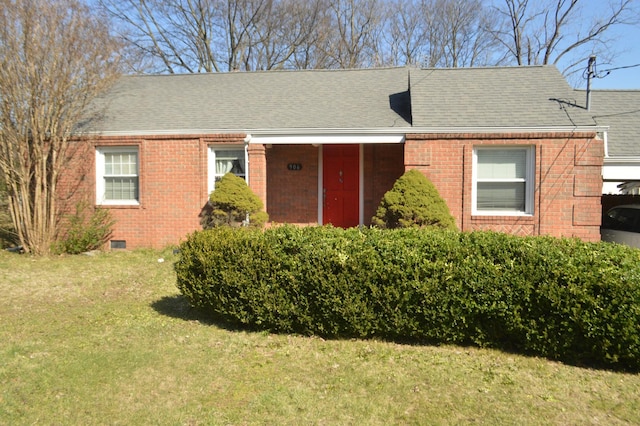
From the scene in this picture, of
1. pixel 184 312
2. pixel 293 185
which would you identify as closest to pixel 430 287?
pixel 184 312

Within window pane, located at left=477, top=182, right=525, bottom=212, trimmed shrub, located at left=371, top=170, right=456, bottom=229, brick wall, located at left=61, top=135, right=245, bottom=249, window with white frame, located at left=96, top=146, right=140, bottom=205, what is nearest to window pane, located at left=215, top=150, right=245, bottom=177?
brick wall, located at left=61, top=135, right=245, bottom=249

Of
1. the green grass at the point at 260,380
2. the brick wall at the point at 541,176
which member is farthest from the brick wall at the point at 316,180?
the green grass at the point at 260,380

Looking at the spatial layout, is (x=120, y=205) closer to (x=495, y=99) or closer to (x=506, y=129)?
(x=506, y=129)

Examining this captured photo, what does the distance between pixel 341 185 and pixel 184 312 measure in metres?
6.37

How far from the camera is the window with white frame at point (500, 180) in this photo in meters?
10.3

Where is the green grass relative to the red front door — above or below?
below

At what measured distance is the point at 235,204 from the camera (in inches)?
398

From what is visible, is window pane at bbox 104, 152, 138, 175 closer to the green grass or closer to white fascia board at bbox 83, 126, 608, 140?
white fascia board at bbox 83, 126, 608, 140

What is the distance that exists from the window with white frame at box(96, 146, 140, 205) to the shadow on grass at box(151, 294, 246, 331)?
5.35m

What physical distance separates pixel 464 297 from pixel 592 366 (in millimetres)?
1406

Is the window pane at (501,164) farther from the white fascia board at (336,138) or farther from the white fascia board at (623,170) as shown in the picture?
the white fascia board at (623,170)

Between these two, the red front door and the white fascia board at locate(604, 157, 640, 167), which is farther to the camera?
the red front door

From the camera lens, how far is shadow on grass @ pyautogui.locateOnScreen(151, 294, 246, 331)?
5.82 m

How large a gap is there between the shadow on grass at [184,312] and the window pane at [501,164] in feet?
22.6
